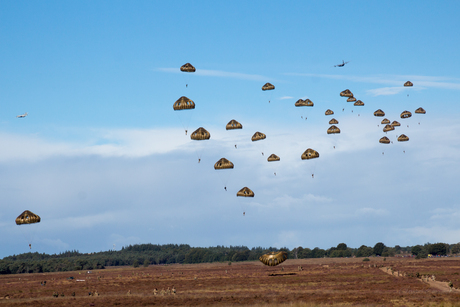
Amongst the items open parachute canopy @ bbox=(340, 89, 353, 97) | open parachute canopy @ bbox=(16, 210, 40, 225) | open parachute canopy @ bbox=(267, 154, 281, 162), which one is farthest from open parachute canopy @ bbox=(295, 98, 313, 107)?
open parachute canopy @ bbox=(16, 210, 40, 225)

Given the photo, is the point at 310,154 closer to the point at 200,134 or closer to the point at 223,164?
the point at 223,164

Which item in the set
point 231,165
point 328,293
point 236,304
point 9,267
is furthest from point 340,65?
point 9,267

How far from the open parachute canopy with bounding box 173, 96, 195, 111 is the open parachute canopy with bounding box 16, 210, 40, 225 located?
27589mm

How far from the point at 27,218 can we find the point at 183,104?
2990cm

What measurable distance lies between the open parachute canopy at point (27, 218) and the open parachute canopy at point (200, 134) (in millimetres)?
27408

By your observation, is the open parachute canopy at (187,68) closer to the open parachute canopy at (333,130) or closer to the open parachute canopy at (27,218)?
the open parachute canopy at (27,218)

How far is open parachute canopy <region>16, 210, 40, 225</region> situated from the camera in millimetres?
74875

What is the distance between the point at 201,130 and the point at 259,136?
770 inches

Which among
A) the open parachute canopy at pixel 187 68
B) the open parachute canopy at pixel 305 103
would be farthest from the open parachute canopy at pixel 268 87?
the open parachute canopy at pixel 187 68

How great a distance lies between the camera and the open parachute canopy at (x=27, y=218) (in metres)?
74.9

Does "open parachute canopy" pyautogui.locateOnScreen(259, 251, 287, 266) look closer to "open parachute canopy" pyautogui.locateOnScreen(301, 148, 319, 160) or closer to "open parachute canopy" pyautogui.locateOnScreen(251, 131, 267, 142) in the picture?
"open parachute canopy" pyautogui.locateOnScreen(301, 148, 319, 160)

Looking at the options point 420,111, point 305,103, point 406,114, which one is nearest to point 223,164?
point 305,103

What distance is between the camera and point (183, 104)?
7731 centimetres

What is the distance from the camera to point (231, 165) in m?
82.2
